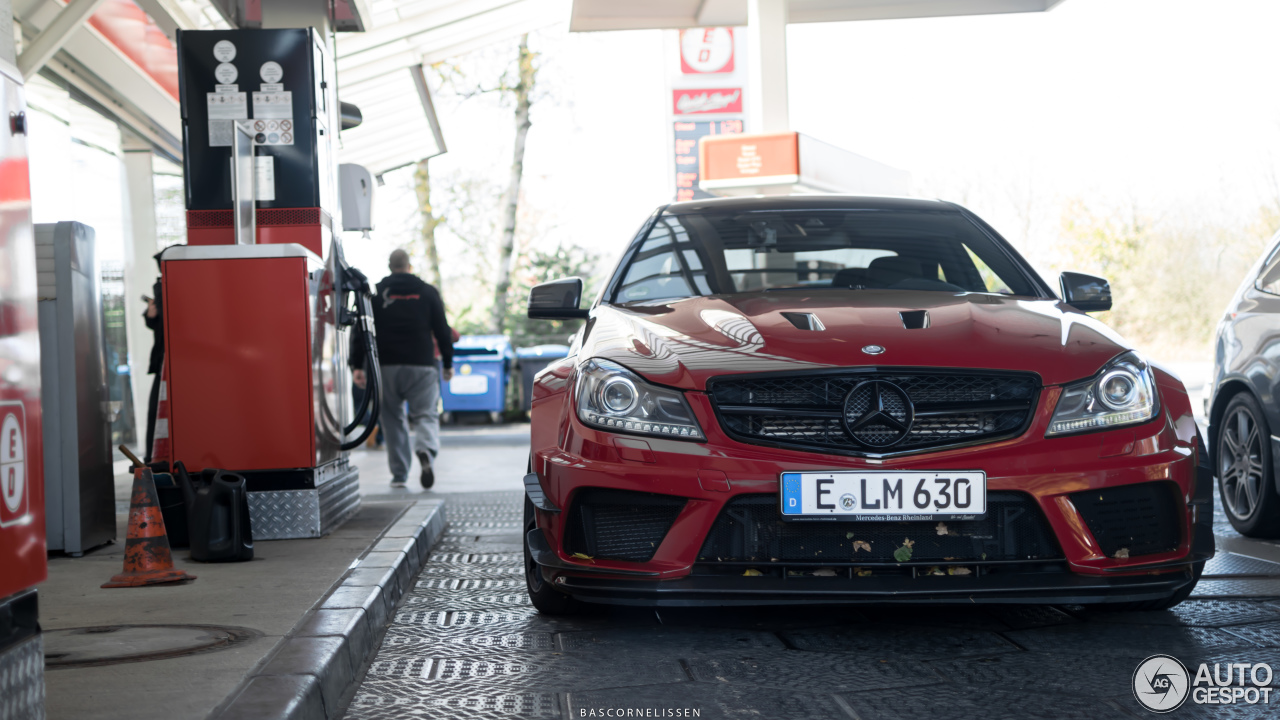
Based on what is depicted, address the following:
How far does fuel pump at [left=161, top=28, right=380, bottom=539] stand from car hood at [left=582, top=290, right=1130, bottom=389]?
7.14 feet

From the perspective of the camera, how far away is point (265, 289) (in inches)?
228

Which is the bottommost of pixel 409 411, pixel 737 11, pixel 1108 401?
pixel 409 411

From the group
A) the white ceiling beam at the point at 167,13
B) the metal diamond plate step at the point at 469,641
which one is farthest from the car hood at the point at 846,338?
the white ceiling beam at the point at 167,13

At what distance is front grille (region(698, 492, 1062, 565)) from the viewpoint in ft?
11.4

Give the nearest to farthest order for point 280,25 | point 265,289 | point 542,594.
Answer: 1. point 542,594
2. point 265,289
3. point 280,25

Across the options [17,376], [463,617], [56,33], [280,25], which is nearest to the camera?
[17,376]

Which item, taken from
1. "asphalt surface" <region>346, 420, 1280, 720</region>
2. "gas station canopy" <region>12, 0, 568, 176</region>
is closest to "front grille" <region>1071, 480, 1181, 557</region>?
"asphalt surface" <region>346, 420, 1280, 720</region>

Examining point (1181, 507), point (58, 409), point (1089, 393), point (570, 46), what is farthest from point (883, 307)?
point (570, 46)

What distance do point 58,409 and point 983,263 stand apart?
4.19 m

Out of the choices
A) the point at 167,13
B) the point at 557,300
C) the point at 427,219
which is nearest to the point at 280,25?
the point at 167,13

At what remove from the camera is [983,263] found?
487 centimetres

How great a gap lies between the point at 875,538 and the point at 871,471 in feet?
0.69

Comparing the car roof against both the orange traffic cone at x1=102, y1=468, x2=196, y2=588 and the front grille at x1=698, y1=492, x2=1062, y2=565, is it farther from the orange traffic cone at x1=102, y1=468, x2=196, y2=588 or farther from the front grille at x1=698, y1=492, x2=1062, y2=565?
the orange traffic cone at x1=102, y1=468, x2=196, y2=588

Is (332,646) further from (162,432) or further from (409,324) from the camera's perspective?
(409,324)
